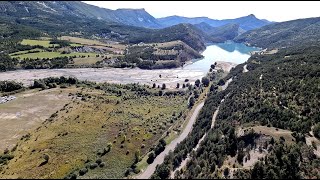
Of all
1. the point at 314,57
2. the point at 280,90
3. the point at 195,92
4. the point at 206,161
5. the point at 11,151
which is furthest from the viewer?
the point at 195,92

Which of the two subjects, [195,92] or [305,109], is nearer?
[305,109]

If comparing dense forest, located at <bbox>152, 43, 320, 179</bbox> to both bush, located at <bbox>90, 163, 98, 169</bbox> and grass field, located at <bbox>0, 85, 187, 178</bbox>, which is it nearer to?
grass field, located at <bbox>0, 85, 187, 178</bbox>

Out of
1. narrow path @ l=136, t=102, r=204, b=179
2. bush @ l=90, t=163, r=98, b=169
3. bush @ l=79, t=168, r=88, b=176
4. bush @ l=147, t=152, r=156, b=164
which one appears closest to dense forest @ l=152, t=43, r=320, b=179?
narrow path @ l=136, t=102, r=204, b=179

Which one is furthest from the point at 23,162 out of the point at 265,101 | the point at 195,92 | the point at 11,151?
the point at 195,92

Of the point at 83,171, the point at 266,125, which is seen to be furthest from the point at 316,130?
the point at 83,171

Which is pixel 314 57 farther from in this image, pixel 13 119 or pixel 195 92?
pixel 13 119

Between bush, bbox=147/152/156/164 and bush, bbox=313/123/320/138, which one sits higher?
bush, bbox=313/123/320/138
